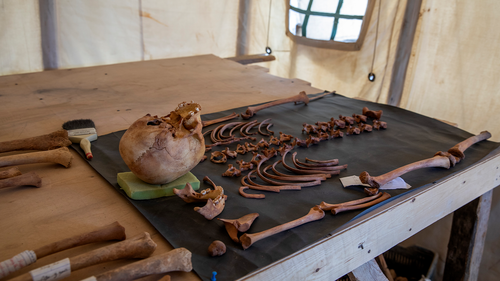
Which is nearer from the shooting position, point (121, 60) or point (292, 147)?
point (292, 147)

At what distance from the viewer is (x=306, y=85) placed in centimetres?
365

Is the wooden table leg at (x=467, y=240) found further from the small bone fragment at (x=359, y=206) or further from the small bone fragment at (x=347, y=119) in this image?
the small bone fragment at (x=359, y=206)

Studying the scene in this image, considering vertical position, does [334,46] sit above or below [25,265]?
above

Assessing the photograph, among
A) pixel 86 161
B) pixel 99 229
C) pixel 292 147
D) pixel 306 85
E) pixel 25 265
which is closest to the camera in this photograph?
pixel 25 265

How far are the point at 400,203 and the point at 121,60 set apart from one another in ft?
12.6

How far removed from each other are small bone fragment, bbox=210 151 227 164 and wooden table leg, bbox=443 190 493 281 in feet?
6.11

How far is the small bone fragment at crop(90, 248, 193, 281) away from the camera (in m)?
1.10

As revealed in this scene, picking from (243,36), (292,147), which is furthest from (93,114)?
(243,36)

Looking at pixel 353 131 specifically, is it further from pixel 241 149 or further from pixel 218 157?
pixel 218 157

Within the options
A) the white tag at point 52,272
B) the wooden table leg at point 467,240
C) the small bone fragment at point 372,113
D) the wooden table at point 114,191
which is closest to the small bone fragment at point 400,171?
the wooden table at point 114,191

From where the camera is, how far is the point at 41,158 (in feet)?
5.97

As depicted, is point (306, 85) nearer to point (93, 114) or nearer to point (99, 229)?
point (93, 114)

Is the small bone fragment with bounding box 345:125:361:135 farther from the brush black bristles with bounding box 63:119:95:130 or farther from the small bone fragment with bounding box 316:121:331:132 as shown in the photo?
the brush black bristles with bounding box 63:119:95:130

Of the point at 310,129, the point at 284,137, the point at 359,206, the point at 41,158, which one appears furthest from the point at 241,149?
the point at 41,158
